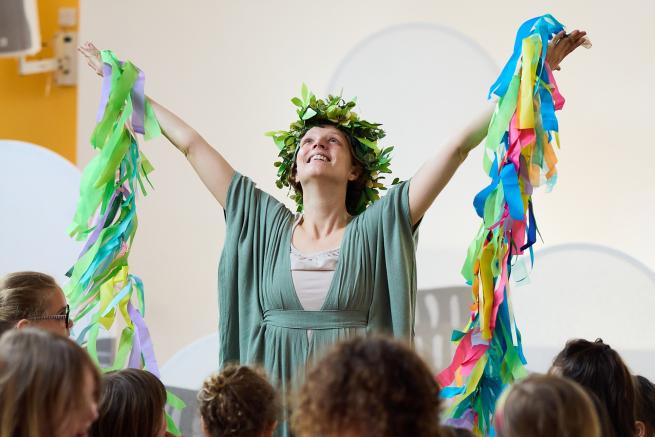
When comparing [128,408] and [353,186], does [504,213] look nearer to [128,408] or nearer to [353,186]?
[353,186]

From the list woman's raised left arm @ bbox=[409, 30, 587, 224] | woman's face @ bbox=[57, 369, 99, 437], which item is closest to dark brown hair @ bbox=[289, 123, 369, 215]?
woman's raised left arm @ bbox=[409, 30, 587, 224]

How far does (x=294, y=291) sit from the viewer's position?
211cm

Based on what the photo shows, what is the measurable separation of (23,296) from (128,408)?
1.33 ft

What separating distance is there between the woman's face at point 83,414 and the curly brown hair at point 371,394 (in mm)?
321

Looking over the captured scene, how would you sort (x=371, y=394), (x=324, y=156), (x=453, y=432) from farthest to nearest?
(x=324, y=156) → (x=453, y=432) → (x=371, y=394)

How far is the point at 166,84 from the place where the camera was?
3795 millimetres

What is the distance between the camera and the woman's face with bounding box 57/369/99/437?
4.43 feet

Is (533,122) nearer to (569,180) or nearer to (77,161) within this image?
(569,180)

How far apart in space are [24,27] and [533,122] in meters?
2.34

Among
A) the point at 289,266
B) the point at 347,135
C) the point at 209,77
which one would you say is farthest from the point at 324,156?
the point at 209,77

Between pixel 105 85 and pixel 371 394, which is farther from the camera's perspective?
pixel 105 85

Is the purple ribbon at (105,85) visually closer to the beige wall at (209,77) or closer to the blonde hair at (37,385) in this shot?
the blonde hair at (37,385)

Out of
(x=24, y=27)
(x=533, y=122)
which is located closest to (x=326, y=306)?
(x=533, y=122)

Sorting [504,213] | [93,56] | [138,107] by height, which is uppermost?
[93,56]
